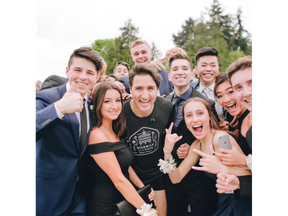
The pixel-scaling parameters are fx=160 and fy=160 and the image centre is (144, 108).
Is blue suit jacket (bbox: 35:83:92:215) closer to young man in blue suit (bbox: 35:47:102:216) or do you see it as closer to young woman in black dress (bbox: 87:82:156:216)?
young man in blue suit (bbox: 35:47:102:216)

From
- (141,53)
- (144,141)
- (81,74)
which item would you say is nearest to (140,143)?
(144,141)

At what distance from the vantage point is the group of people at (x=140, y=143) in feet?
6.84

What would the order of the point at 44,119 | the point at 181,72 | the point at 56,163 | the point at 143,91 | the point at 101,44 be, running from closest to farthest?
the point at 44,119 < the point at 56,163 < the point at 143,91 < the point at 181,72 < the point at 101,44

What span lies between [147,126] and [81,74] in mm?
1308

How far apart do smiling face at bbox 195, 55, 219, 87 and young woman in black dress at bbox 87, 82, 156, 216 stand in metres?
1.71

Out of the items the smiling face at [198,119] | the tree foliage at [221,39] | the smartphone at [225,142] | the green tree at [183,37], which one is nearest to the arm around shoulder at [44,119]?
the smiling face at [198,119]

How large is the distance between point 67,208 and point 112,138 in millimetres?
1077

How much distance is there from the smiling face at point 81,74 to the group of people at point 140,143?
0.04 ft

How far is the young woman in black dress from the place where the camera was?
7.30ft

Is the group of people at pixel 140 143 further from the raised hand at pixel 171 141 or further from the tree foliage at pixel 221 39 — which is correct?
the tree foliage at pixel 221 39

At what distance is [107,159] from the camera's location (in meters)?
2.20

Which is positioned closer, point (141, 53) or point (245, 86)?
point (245, 86)

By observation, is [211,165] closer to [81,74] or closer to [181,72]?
[181,72]
